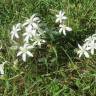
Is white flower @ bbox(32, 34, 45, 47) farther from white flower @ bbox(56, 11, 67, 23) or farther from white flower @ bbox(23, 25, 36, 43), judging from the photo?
white flower @ bbox(56, 11, 67, 23)

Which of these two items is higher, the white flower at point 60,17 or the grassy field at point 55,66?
the white flower at point 60,17

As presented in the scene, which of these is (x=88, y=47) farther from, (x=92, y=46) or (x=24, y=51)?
(x=24, y=51)

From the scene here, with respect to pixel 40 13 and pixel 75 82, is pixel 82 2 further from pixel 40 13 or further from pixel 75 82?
pixel 75 82

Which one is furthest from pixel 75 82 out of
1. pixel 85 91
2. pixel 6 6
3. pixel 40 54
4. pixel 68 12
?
pixel 6 6

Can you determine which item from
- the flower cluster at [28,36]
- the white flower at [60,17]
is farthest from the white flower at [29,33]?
the white flower at [60,17]

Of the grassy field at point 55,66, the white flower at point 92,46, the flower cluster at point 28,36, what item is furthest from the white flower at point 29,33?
the white flower at point 92,46

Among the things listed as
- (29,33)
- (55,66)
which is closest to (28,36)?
(29,33)

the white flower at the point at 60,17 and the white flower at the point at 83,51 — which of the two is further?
the white flower at the point at 60,17

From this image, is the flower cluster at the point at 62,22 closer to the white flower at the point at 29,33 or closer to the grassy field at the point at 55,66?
the grassy field at the point at 55,66
